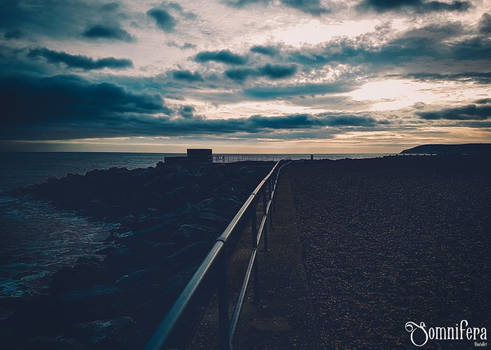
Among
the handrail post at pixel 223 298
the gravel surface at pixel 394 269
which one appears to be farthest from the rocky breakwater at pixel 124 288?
the handrail post at pixel 223 298

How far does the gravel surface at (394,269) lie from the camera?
9.12 ft

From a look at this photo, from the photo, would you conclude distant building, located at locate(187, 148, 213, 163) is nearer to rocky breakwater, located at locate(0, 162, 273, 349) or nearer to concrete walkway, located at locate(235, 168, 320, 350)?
rocky breakwater, located at locate(0, 162, 273, 349)

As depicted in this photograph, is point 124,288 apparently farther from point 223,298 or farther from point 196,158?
point 196,158

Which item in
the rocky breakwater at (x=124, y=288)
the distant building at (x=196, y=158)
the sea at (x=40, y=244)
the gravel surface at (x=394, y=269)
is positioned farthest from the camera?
the distant building at (x=196, y=158)

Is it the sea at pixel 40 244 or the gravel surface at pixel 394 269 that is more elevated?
the gravel surface at pixel 394 269

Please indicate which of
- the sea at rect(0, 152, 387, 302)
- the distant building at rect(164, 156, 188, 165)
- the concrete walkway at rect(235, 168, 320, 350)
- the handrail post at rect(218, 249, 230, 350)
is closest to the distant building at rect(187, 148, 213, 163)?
the distant building at rect(164, 156, 188, 165)

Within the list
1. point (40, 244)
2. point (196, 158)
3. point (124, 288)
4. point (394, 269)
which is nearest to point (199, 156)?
point (196, 158)

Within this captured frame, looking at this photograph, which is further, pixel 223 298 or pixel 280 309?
pixel 280 309

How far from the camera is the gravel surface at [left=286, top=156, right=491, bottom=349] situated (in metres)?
2.78

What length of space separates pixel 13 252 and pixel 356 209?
9557mm

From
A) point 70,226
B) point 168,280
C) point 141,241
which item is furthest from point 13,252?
point 168,280

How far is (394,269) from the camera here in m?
3.97

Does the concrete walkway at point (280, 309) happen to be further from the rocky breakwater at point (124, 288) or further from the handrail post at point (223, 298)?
the rocky breakwater at point (124, 288)

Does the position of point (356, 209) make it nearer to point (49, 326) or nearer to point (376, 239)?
point (376, 239)
